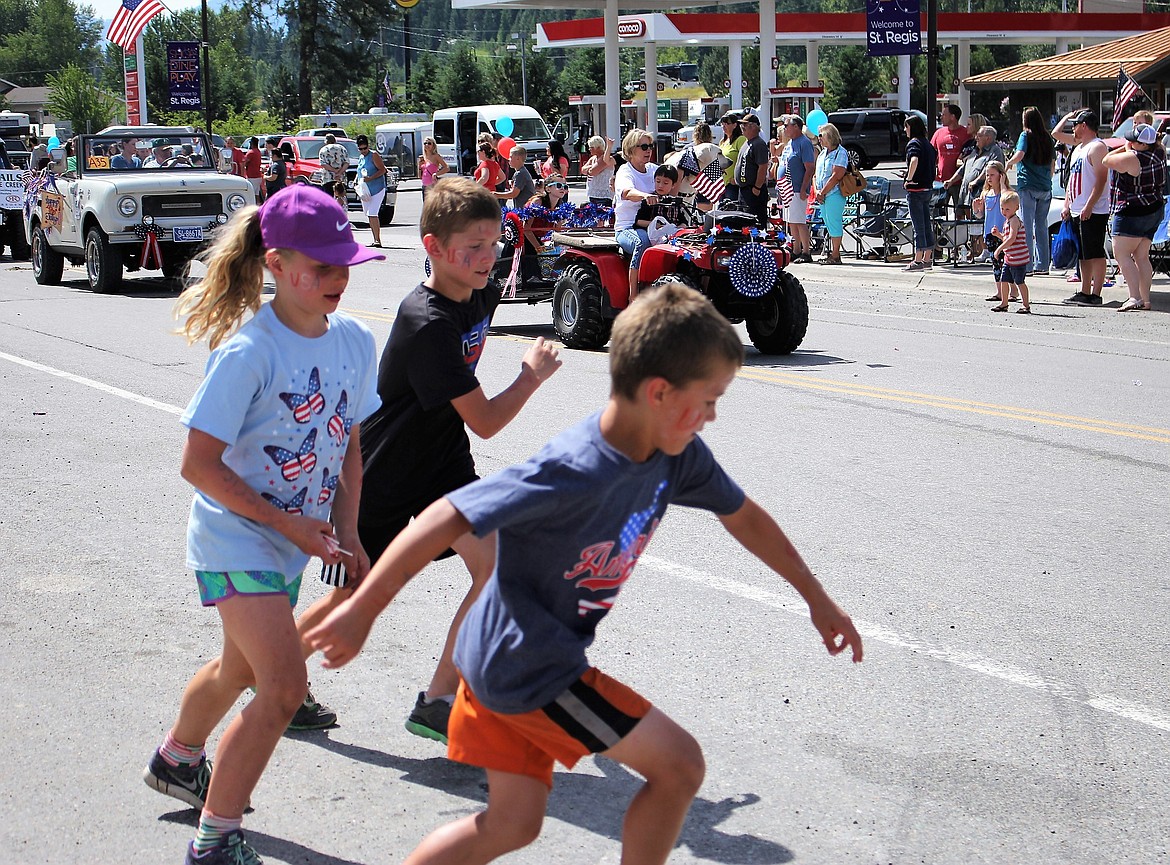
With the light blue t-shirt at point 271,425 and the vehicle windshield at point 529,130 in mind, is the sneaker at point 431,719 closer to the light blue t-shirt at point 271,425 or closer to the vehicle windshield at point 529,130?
the light blue t-shirt at point 271,425

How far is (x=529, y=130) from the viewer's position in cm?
4481

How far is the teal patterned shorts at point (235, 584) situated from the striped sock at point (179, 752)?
555mm

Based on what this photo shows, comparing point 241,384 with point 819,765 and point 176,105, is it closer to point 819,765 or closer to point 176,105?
point 819,765

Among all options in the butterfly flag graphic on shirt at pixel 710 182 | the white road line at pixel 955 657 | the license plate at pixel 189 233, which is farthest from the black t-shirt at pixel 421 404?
the license plate at pixel 189 233

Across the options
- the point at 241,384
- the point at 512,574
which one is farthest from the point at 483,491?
the point at 241,384

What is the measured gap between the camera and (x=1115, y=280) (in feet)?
55.1

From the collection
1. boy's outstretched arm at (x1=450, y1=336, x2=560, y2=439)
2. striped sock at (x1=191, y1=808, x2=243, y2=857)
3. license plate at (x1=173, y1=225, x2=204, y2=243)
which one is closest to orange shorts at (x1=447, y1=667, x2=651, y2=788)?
striped sock at (x1=191, y1=808, x2=243, y2=857)

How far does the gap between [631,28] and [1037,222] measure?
37.1 metres

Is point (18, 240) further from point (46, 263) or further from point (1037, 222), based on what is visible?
point (1037, 222)

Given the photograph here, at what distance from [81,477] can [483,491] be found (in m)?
5.95

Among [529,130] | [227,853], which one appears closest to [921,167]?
[227,853]

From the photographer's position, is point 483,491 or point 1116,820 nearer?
point 483,491

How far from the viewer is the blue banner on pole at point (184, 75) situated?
46.0 m

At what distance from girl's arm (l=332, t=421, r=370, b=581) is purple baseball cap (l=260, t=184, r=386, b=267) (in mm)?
502
